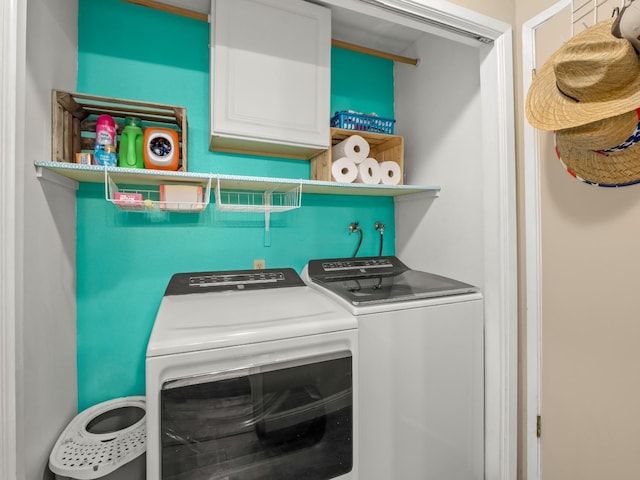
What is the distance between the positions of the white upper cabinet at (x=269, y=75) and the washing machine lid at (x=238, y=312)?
31.3 inches

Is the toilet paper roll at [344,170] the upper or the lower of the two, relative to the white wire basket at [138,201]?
upper

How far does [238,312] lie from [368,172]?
1137 millimetres

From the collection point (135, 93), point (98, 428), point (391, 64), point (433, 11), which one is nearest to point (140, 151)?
point (135, 93)

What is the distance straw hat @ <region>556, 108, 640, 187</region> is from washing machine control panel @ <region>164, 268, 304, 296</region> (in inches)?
55.3

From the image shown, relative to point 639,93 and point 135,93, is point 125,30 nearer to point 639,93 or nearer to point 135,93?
point 135,93

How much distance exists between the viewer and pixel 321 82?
1.77 meters

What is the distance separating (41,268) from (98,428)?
0.90 metres

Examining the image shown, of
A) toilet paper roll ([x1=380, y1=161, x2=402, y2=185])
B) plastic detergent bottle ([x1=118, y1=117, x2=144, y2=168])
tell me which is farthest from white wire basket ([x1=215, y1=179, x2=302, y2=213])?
toilet paper roll ([x1=380, y1=161, x2=402, y2=185])

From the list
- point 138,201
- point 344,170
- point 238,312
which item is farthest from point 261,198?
point 238,312

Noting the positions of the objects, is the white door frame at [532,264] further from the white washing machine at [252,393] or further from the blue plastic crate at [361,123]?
the white washing machine at [252,393]

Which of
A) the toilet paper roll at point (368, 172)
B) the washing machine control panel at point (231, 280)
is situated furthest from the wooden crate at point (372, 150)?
the washing machine control panel at point (231, 280)

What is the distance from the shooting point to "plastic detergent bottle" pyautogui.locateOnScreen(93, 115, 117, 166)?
1.40 metres

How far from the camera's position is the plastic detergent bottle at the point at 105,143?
1398 mm

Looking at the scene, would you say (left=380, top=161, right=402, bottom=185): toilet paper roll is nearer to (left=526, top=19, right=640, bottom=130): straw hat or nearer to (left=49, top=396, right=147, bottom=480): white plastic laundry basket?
(left=526, top=19, right=640, bottom=130): straw hat
